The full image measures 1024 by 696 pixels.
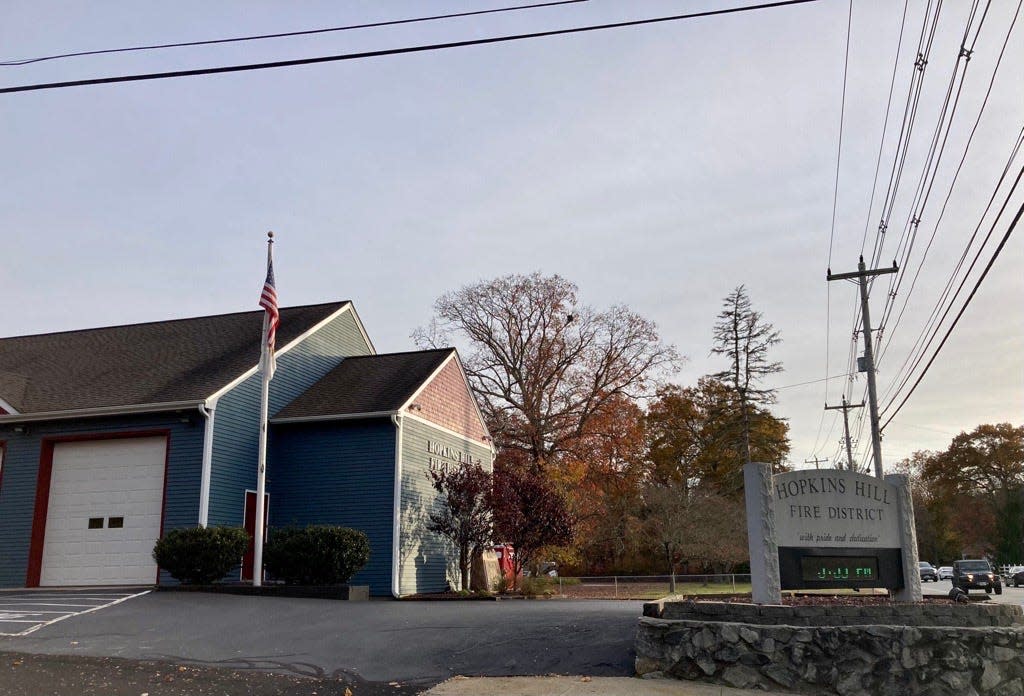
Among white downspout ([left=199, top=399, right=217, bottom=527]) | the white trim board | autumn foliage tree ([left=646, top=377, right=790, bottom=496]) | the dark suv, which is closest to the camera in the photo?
white downspout ([left=199, top=399, right=217, bottom=527])

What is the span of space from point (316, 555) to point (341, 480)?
3.12 meters

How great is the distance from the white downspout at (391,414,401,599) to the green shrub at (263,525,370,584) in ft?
4.85

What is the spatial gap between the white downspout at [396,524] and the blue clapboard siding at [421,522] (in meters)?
0.17

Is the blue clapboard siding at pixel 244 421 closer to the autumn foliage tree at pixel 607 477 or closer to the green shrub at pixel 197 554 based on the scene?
the green shrub at pixel 197 554

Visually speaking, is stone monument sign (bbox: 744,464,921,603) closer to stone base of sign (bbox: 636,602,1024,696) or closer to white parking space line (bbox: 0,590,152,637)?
stone base of sign (bbox: 636,602,1024,696)

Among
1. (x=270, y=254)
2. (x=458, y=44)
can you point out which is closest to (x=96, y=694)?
(x=458, y=44)

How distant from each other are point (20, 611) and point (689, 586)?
75.4ft

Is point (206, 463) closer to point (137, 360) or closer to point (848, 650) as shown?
point (137, 360)

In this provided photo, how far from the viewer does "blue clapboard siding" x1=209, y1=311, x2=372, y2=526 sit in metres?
19.2

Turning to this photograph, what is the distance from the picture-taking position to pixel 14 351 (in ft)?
→ 82.7

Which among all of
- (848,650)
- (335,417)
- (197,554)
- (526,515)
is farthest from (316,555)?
(848,650)

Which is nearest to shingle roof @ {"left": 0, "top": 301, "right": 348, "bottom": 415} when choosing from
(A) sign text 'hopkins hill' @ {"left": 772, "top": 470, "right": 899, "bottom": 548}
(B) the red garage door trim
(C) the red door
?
(B) the red garage door trim

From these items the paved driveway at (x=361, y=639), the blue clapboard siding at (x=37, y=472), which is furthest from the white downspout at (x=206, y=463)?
the paved driveway at (x=361, y=639)

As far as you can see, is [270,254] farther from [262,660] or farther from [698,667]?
[698,667]
